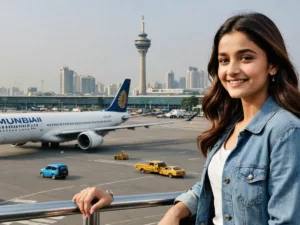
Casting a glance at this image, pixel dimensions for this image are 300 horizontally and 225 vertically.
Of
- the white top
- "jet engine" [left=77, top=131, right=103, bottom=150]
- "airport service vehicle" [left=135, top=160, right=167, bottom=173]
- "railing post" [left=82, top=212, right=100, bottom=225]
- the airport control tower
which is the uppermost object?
the airport control tower

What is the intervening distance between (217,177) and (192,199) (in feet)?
1.31

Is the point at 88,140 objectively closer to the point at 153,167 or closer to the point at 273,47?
the point at 153,167

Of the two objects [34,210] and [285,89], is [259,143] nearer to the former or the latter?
[285,89]

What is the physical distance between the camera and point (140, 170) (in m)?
18.8

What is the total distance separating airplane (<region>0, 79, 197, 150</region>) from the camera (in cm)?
2295

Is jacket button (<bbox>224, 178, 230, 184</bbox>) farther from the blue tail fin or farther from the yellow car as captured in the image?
the blue tail fin

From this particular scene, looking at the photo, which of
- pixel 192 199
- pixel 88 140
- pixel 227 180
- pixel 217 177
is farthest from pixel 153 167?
pixel 227 180

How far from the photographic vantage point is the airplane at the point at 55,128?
75.3ft

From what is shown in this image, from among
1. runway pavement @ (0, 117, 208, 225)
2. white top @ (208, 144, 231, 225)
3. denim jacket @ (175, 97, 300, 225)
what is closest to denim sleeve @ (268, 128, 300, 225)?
denim jacket @ (175, 97, 300, 225)

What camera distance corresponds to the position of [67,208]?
7.40 ft

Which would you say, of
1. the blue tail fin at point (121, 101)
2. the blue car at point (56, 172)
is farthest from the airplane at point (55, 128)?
the blue car at point (56, 172)

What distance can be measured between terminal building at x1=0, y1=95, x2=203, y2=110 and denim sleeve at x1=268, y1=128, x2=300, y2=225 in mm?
109641

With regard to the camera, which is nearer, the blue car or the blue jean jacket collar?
the blue jean jacket collar

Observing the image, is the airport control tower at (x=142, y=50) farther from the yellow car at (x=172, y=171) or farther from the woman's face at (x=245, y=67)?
the woman's face at (x=245, y=67)
